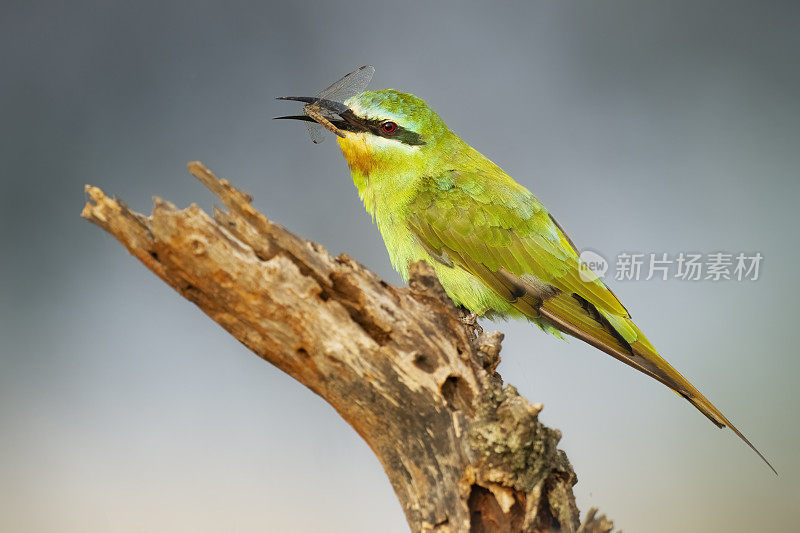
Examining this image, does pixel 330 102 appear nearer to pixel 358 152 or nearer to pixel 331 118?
pixel 331 118

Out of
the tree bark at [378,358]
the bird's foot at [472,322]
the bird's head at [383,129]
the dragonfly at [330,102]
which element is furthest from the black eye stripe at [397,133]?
the tree bark at [378,358]

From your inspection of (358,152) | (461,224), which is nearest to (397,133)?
(358,152)

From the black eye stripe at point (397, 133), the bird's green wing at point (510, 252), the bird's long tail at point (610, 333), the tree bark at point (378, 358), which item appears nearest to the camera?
the tree bark at point (378, 358)

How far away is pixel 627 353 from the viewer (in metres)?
2.81

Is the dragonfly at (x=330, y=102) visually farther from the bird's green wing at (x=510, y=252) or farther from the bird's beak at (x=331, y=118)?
the bird's green wing at (x=510, y=252)

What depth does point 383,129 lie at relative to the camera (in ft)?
9.95

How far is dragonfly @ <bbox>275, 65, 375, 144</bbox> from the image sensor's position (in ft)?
10.0

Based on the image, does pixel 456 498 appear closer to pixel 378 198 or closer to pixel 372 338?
pixel 372 338

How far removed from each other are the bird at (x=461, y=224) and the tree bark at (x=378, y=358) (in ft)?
3.20

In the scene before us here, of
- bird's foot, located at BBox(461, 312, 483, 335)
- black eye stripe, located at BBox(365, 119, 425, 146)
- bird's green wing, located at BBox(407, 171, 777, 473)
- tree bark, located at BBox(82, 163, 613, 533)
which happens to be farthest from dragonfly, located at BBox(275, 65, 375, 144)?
tree bark, located at BBox(82, 163, 613, 533)

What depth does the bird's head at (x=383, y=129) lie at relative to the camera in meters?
3.01

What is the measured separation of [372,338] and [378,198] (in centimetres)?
127

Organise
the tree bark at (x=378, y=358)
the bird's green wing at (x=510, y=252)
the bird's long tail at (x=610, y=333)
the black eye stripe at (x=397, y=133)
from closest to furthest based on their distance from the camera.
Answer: the tree bark at (x=378, y=358) < the bird's long tail at (x=610, y=333) < the bird's green wing at (x=510, y=252) < the black eye stripe at (x=397, y=133)

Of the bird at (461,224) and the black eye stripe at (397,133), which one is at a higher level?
the black eye stripe at (397,133)
